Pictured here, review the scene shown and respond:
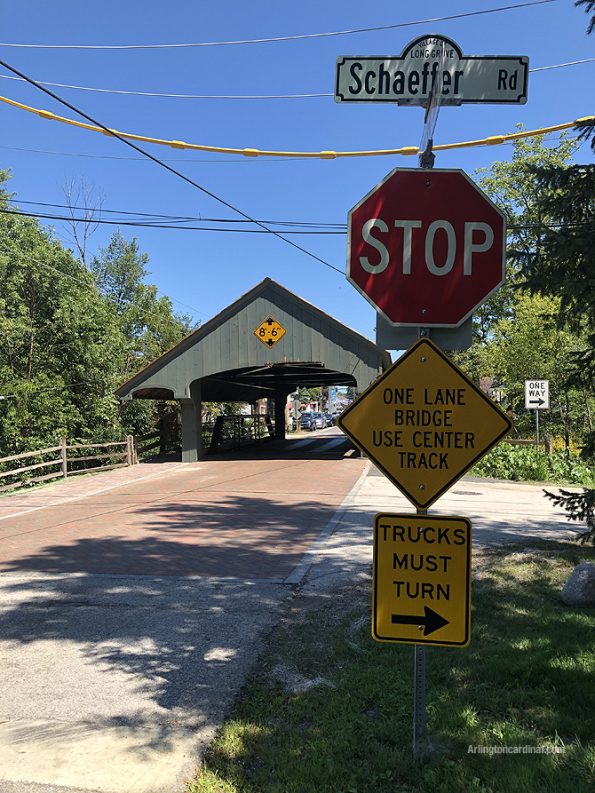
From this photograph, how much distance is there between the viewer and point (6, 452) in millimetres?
20750

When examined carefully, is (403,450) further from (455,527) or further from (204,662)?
(204,662)

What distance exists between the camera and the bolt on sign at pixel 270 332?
21281 millimetres

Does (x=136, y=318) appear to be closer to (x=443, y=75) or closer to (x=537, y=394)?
(x=537, y=394)

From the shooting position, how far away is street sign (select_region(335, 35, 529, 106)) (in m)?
3.31

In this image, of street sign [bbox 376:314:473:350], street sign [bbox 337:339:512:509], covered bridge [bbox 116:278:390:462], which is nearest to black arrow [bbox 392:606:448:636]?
street sign [bbox 337:339:512:509]

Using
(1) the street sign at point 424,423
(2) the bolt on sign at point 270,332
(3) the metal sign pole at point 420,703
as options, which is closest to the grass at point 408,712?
(3) the metal sign pole at point 420,703

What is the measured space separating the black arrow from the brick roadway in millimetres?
4003

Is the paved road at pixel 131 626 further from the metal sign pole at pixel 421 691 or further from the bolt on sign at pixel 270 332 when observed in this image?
the bolt on sign at pixel 270 332

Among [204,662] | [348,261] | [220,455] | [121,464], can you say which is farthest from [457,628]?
[220,455]

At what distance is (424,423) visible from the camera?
2.94 meters

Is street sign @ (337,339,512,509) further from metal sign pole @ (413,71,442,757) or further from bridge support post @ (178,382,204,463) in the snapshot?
bridge support post @ (178,382,204,463)

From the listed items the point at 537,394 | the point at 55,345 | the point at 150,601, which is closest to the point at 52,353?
the point at 55,345

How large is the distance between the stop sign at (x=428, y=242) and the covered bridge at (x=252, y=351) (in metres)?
17.1

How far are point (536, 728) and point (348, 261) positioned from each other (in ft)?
9.13
